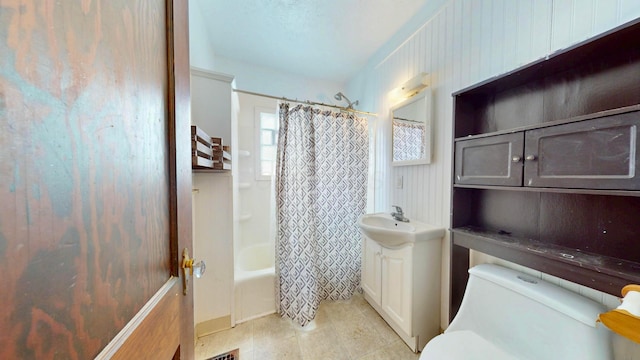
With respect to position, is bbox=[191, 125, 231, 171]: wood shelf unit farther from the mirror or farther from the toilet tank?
the toilet tank

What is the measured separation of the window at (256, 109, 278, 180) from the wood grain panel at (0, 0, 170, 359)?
2055 millimetres

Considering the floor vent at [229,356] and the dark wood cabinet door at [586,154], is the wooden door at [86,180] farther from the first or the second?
the dark wood cabinet door at [586,154]

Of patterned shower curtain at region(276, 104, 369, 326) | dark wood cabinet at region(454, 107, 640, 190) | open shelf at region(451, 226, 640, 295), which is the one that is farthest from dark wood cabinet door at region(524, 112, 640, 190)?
patterned shower curtain at region(276, 104, 369, 326)

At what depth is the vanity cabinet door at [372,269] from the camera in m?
1.72

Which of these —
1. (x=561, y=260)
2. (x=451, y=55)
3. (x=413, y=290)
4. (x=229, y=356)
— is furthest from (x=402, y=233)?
(x=229, y=356)

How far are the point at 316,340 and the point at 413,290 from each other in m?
0.81

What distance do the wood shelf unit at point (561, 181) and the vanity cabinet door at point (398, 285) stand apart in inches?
10.3

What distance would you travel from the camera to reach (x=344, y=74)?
2520mm

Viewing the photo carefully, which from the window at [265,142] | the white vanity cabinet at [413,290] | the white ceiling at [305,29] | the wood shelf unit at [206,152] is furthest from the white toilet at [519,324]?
the window at [265,142]

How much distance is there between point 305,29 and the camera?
1799 mm

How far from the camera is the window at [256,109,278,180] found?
8.13 ft

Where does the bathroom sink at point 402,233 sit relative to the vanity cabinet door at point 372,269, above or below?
above

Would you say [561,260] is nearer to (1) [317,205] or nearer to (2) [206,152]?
(1) [317,205]

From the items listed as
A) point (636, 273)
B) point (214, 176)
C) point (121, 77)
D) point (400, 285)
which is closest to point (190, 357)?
point (121, 77)
